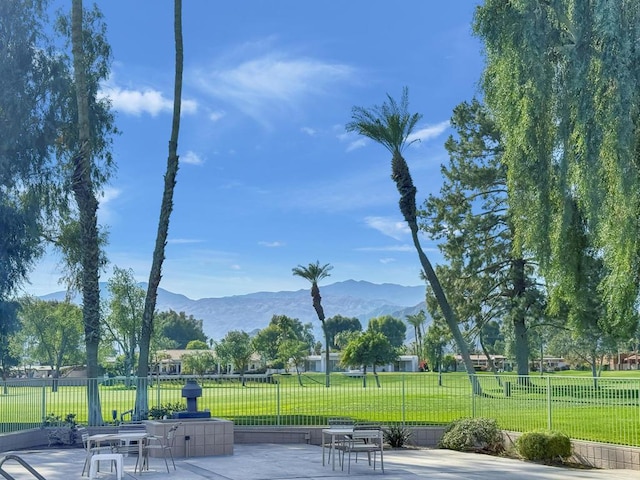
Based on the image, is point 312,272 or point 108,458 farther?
point 312,272

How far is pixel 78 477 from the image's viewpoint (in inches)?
516

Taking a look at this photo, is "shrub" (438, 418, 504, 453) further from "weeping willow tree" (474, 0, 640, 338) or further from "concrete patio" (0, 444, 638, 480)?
"weeping willow tree" (474, 0, 640, 338)

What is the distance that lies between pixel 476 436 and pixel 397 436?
6.71 ft

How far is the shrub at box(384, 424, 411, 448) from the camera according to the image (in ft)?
60.5

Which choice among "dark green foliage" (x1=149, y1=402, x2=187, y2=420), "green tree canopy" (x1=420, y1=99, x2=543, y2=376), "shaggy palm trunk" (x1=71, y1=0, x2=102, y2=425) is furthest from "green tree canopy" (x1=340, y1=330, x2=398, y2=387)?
"dark green foliage" (x1=149, y1=402, x2=187, y2=420)

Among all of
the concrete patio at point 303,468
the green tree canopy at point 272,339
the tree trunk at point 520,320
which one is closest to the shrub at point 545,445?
the concrete patio at point 303,468

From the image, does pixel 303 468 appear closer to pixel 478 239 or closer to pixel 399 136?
pixel 399 136

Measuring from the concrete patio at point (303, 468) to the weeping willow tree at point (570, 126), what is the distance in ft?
11.3

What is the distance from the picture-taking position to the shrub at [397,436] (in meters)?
18.5

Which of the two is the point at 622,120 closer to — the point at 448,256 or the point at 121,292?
the point at 448,256

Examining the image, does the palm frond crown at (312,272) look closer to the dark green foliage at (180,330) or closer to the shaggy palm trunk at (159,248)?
the shaggy palm trunk at (159,248)

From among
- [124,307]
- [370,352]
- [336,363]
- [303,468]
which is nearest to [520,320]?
[303,468]

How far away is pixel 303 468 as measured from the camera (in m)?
14.2

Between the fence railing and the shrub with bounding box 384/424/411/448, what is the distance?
83 cm
